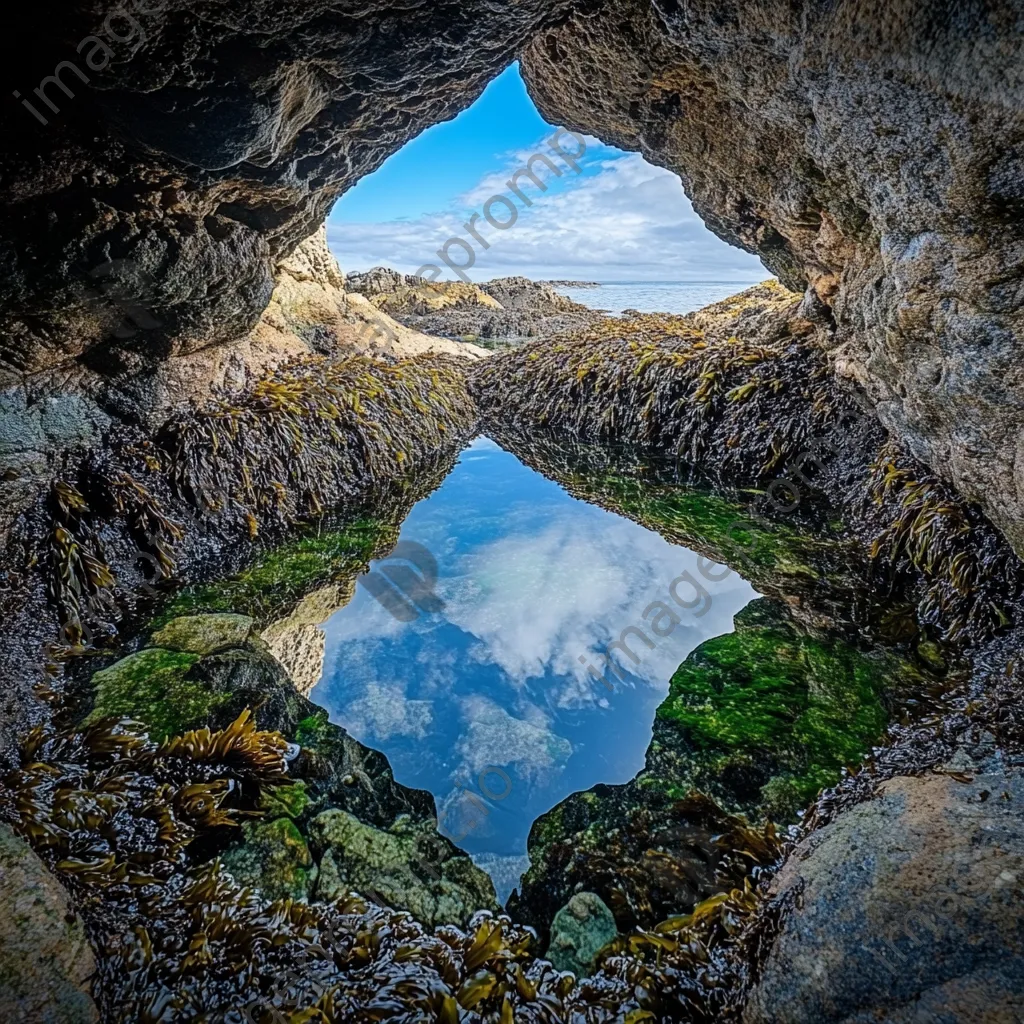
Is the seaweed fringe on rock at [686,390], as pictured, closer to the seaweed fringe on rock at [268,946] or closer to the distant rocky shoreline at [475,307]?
the distant rocky shoreline at [475,307]

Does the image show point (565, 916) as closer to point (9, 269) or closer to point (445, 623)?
point (445, 623)

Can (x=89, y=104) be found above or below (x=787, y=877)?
above

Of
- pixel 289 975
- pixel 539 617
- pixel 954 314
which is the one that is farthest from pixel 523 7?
pixel 289 975

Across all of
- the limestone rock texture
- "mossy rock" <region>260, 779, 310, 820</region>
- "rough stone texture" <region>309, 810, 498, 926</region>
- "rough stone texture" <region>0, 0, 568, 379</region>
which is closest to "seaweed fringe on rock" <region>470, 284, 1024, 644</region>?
the limestone rock texture

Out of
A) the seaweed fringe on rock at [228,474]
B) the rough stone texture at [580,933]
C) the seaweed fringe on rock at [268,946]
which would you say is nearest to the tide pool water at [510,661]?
the rough stone texture at [580,933]

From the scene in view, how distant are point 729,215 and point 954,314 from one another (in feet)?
9.71

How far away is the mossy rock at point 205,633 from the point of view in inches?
126

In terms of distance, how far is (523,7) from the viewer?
9.00ft

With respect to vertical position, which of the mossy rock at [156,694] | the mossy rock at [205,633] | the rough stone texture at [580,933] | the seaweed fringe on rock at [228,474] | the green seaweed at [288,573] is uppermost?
the seaweed fringe on rock at [228,474]

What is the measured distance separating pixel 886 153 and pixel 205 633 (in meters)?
3.79

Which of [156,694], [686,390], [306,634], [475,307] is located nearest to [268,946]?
[156,694]

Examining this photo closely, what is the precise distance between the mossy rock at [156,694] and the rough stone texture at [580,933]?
1.70 meters

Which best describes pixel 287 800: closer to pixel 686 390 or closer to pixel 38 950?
pixel 38 950

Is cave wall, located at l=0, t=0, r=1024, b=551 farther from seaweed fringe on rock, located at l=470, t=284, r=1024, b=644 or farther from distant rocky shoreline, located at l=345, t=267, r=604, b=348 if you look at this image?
distant rocky shoreline, located at l=345, t=267, r=604, b=348
